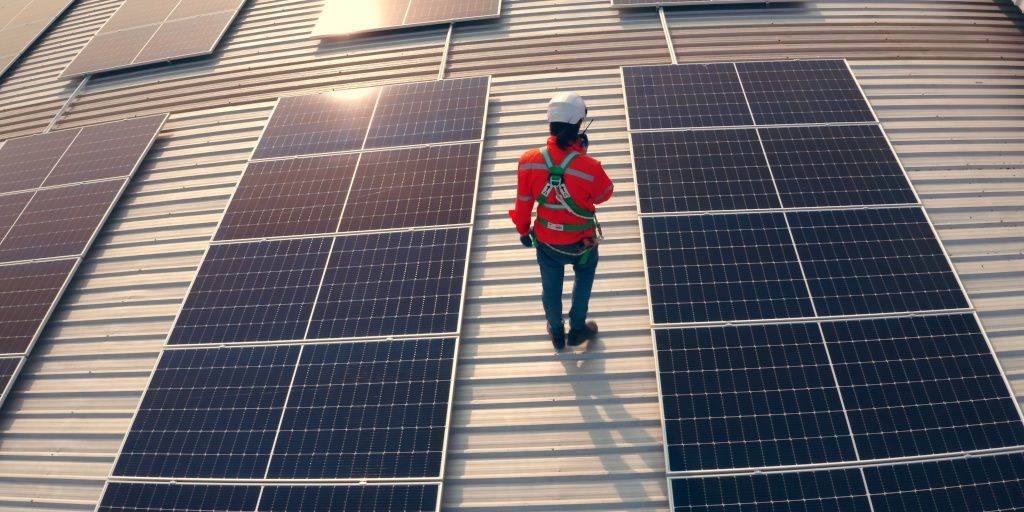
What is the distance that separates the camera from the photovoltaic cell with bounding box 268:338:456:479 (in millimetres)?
5559

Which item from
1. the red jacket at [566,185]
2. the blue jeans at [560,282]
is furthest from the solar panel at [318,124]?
the blue jeans at [560,282]

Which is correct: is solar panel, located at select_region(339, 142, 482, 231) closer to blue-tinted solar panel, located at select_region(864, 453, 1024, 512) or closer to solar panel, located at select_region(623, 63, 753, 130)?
solar panel, located at select_region(623, 63, 753, 130)

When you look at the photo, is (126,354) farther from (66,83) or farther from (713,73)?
(713,73)

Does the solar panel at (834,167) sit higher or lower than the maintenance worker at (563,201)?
higher

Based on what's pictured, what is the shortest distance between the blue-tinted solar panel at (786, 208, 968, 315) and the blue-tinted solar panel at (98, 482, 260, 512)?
706 cm

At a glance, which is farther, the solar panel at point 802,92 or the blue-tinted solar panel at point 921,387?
the solar panel at point 802,92

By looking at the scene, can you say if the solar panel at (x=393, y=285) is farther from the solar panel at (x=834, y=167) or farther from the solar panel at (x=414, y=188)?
the solar panel at (x=834, y=167)

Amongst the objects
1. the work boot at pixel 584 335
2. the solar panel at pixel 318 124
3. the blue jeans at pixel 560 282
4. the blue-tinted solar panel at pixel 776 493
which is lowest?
the blue-tinted solar panel at pixel 776 493

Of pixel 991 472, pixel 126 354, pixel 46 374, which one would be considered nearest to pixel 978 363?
→ pixel 991 472

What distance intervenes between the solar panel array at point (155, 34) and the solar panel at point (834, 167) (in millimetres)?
12118

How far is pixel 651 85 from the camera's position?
348 inches

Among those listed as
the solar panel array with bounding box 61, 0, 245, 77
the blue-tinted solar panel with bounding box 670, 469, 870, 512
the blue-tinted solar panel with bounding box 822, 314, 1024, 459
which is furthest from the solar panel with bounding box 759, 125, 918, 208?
the solar panel array with bounding box 61, 0, 245, 77

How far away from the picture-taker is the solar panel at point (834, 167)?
7.18 metres

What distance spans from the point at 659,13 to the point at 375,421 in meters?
9.81
